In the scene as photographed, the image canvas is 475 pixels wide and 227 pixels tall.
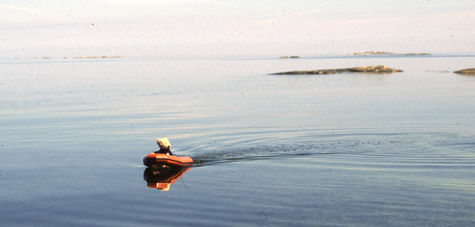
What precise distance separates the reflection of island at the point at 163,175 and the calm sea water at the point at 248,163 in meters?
0.33

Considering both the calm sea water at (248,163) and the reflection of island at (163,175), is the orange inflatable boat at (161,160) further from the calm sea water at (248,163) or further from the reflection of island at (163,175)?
the calm sea water at (248,163)

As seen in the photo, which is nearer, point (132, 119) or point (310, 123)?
point (310, 123)

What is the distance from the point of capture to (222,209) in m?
16.2

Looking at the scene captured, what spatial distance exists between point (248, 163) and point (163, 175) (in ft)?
11.7

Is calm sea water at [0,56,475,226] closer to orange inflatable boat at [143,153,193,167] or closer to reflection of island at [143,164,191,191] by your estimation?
reflection of island at [143,164,191,191]

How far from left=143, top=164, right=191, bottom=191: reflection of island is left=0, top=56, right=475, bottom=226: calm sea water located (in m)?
0.33

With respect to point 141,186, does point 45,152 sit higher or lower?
higher

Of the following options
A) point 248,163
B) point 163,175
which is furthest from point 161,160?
point 248,163

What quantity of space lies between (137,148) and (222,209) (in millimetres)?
10619

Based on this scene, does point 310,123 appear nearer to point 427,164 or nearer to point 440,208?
point 427,164

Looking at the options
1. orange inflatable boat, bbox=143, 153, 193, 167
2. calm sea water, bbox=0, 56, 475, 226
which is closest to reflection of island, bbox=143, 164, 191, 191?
orange inflatable boat, bbox=143, 153, 193, 167

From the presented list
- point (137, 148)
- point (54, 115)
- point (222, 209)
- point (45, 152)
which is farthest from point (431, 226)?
point (54, 115)

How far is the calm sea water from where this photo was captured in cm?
1588

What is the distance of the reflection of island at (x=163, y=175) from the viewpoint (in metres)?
19.7
